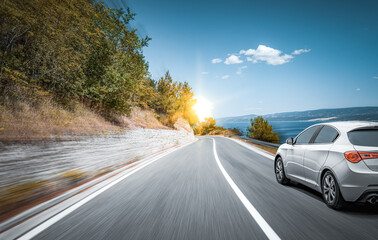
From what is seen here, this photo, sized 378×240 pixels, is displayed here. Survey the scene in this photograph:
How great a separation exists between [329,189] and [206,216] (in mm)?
2399

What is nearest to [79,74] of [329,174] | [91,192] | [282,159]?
[91,192]

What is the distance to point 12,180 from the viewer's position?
3.64m

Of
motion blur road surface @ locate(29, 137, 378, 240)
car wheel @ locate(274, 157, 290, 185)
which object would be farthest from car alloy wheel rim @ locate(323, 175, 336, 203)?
car wheel @ locate(274, 157, 290, 185)

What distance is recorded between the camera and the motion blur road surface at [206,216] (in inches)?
111

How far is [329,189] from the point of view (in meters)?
3.93

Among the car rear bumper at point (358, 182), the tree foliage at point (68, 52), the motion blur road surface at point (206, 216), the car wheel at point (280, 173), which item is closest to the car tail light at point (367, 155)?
the car rear bumper at point (358, 182)

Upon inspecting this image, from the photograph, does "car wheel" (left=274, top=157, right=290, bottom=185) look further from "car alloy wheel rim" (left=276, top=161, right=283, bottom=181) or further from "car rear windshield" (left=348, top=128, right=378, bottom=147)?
"car rear windshield" (left=348, top=128, right=378, bottom=147)

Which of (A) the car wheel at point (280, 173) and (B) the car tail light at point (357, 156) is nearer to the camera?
(B) the car tail light at point (357, 156)

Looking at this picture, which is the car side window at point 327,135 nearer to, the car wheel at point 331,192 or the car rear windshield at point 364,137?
the car rear windshield at point 364,137

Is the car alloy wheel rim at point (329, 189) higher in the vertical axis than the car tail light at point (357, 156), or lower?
lower

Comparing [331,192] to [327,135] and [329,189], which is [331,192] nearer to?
[329,189]

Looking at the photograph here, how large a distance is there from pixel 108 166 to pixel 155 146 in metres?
6.68

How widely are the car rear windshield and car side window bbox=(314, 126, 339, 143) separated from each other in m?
0.35

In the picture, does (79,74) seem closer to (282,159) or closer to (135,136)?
(135,136)
